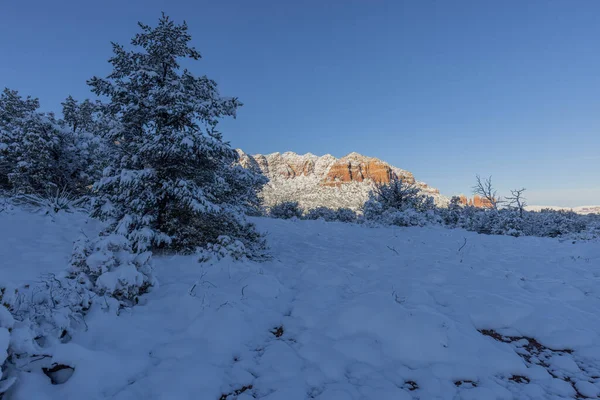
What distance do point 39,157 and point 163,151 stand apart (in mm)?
7909

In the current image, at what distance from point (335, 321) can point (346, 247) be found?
4868mm

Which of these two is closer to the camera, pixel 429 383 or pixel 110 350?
pixel 429 383

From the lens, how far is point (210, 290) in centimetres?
423

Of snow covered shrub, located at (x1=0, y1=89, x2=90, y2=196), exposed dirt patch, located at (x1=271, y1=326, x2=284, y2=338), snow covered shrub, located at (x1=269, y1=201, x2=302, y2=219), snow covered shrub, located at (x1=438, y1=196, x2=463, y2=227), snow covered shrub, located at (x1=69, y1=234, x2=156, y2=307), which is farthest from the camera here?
snow covered shrub, located at (x1=269, y1=201, x2=302, y2=219)

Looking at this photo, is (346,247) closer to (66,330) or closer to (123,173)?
(123,173)

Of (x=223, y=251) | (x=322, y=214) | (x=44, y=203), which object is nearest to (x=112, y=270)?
(x=223, y=251)

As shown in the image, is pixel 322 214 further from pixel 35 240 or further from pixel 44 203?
pixel 35 240

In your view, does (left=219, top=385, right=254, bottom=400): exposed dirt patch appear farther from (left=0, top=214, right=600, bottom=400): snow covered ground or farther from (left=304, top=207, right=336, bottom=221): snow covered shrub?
(left=304, top=207, right=336, bottom=221): snow covered shrub

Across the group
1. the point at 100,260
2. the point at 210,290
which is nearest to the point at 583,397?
the point at 210,290

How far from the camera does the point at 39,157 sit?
9.87 meters

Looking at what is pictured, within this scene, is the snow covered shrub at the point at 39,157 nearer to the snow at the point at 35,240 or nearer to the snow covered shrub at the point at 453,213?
the snow at the point at 35,240

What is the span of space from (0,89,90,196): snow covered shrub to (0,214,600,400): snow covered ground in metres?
6.04

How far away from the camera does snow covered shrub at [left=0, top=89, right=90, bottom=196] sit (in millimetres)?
9852

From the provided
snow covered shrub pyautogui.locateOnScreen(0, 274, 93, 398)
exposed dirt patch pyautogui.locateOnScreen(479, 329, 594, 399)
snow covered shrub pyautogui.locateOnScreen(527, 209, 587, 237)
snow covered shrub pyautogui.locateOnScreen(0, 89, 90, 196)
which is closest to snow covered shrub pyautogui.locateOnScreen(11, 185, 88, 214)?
snow covered shrub pyautogui.locateOnScreen(0, 89, 90, 196)
